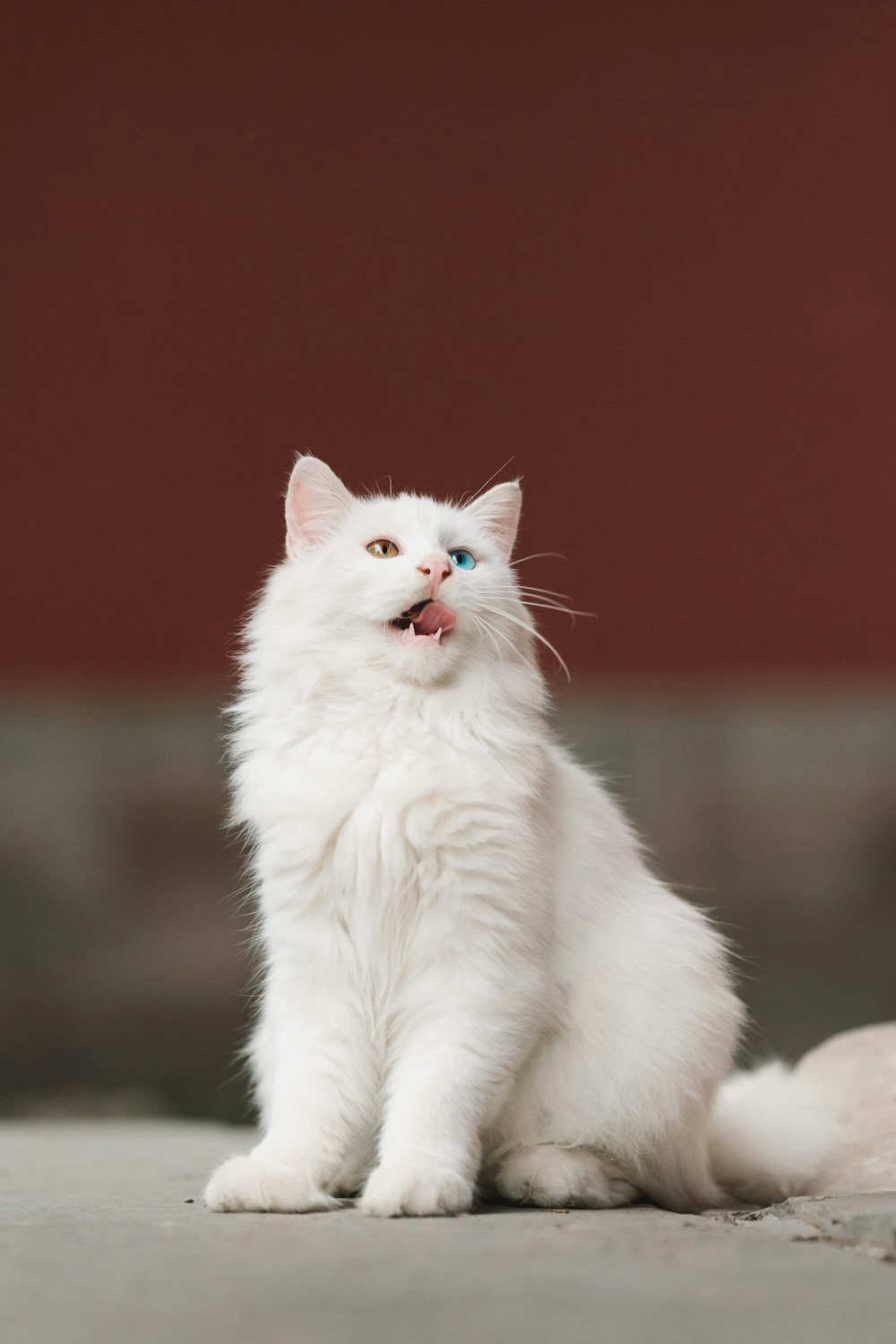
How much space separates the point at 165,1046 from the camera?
5.43 m

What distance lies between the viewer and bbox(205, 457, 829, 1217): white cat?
1913 mm

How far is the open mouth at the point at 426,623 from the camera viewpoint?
2.06 m

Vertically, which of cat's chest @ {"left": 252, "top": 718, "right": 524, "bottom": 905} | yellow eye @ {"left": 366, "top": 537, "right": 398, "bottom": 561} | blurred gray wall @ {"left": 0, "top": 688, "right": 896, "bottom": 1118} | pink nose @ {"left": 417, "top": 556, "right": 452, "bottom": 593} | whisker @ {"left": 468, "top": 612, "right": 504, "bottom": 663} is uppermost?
yellow eye @ {"left": 366, "top": 537, "right": 398, "bottom": 561}

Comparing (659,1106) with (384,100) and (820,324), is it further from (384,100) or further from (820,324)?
(384,100)

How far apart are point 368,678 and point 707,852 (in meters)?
3.53

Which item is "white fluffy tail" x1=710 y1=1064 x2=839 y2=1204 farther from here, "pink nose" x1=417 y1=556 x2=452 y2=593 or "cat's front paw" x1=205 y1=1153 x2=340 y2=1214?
"pink nose" x1=417 y1=556 x2=452 y2=593

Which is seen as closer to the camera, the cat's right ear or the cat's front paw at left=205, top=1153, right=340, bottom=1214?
the cat's front paw at left=205, top=1153, right=340, bottom=1214

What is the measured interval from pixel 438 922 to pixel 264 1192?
0.44 m

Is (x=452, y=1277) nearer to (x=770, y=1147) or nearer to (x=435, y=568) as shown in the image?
(x=435, y=568)

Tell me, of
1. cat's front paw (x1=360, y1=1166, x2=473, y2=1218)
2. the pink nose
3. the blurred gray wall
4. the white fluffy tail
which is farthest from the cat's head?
the blurred gray wall

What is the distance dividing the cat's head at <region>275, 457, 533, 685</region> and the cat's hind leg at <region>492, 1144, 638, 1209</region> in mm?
754

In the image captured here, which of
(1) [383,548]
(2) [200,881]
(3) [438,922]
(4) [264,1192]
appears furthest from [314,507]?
(2) [200,881]

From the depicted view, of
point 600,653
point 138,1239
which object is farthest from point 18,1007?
point 138,1239

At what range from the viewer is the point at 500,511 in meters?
2.37
